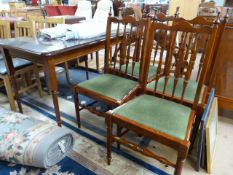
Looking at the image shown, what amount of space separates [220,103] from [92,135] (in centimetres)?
130

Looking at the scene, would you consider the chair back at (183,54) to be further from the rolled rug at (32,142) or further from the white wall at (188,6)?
the white wall at (188,6)

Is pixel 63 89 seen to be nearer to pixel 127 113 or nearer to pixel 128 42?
pixel 128 42

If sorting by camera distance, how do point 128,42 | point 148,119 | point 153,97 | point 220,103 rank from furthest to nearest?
point 220,103
point 128,42
point 153,97
point 148,119

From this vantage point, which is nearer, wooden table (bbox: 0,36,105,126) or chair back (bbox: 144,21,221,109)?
chair back (bbox: 144,21,221,109)

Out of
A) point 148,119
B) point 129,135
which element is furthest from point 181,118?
point 129,135

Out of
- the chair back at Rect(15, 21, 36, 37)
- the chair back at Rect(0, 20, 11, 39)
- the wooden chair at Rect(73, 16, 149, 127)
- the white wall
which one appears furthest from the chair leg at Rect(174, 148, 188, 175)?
the white wall

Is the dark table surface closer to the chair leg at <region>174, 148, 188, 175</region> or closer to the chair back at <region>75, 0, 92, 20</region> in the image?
the chair leg at <region>174, 148, 188, 175</region>

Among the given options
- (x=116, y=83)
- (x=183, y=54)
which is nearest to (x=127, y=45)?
(x=116, y=83)

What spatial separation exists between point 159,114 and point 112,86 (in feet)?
1.67

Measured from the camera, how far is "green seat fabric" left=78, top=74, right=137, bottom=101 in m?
1.45

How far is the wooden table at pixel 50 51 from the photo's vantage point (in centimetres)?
141

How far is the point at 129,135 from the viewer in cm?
171

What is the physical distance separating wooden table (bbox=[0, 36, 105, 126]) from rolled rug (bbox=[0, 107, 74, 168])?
27cm

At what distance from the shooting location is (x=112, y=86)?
1535 millimetres
